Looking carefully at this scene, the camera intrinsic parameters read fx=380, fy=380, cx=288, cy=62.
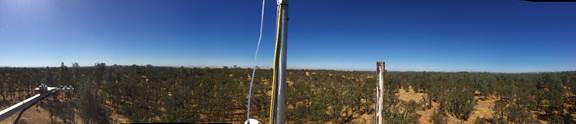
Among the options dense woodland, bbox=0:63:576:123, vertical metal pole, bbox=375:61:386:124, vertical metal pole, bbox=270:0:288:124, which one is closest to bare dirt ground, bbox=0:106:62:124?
dense woodland, bbox=0:63:576:123

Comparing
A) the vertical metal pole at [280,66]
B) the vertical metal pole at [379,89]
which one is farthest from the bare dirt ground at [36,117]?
the vertical metal pole at [280,66]

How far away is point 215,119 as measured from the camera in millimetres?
10883

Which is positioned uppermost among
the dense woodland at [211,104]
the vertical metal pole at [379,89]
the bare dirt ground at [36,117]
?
the vertical metal pole at [379,89]

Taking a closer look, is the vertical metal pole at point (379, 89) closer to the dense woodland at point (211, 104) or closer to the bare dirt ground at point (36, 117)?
the dense woodland at point (211, 104)

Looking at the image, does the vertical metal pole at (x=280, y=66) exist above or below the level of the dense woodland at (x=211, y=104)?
above

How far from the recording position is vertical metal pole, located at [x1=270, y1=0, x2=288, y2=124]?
1767 millimetres

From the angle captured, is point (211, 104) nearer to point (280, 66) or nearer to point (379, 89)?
point (379, 89)

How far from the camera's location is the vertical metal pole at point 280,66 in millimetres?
1767

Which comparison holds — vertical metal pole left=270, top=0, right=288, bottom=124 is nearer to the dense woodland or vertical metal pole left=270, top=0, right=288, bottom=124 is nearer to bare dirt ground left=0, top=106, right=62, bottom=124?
the dense woodland

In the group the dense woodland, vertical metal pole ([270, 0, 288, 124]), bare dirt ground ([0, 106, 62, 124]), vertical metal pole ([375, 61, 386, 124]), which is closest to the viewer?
vertical metal pole ([270, 0, 288, 124])

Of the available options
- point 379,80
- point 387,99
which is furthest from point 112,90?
point 379,80

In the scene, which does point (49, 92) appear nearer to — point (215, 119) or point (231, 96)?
point (215, 119)

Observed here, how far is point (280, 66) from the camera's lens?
5.82 ft

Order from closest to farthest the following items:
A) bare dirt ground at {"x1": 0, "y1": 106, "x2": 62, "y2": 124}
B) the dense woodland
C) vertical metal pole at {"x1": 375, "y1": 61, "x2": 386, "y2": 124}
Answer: vertical metal pole at {"x1": 375, "y1": 61, "x2": 386, "y2": 124} < bare dirt ground at {"x1": 0, "y1": 106, "x2": 62, "y2": 124} < the dense woodland
